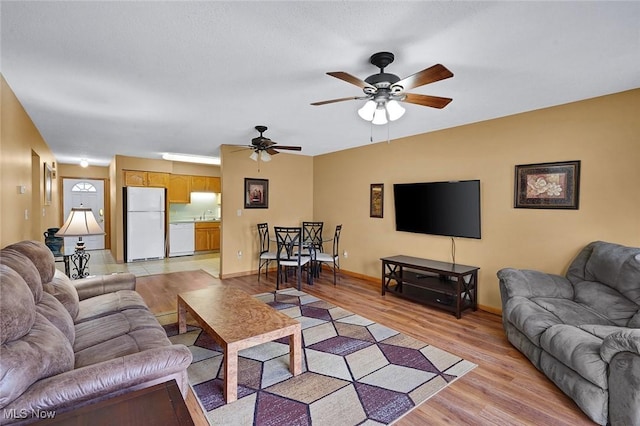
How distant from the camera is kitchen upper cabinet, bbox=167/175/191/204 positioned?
771cm

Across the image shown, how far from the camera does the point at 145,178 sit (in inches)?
278

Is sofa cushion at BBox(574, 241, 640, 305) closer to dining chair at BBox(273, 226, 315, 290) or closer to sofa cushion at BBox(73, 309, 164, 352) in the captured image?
dining chair at BBox(273, 226, 315, 290)

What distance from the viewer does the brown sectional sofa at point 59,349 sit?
4.16 feet

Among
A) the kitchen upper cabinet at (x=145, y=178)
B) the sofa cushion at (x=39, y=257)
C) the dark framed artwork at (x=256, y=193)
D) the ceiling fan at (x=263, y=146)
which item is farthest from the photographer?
the kitchen upper cabinet at (x=145, y=178)

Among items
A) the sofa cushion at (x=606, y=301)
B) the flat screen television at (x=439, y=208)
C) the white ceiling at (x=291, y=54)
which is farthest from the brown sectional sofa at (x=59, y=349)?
the flat screen television at (x=439, y=208)

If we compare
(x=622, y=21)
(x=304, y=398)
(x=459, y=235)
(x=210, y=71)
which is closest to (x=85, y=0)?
(x=210, y=71)

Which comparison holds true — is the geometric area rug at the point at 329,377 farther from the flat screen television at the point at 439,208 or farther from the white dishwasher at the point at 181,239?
the white dishwasher at the point at 181,239

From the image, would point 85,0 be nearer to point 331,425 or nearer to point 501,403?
point 331,425

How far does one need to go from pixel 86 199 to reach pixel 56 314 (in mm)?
8176

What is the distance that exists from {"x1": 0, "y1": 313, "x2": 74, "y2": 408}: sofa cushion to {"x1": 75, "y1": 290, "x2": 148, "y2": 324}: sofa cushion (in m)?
0.81

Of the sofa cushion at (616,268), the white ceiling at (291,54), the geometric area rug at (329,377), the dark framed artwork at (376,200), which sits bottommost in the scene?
the geometric area rug at (329,377)

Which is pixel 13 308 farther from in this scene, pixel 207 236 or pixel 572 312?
pixel 207 236

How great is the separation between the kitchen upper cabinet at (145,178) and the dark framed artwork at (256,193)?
9.78 ft

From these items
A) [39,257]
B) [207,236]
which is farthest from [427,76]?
[207,236]
